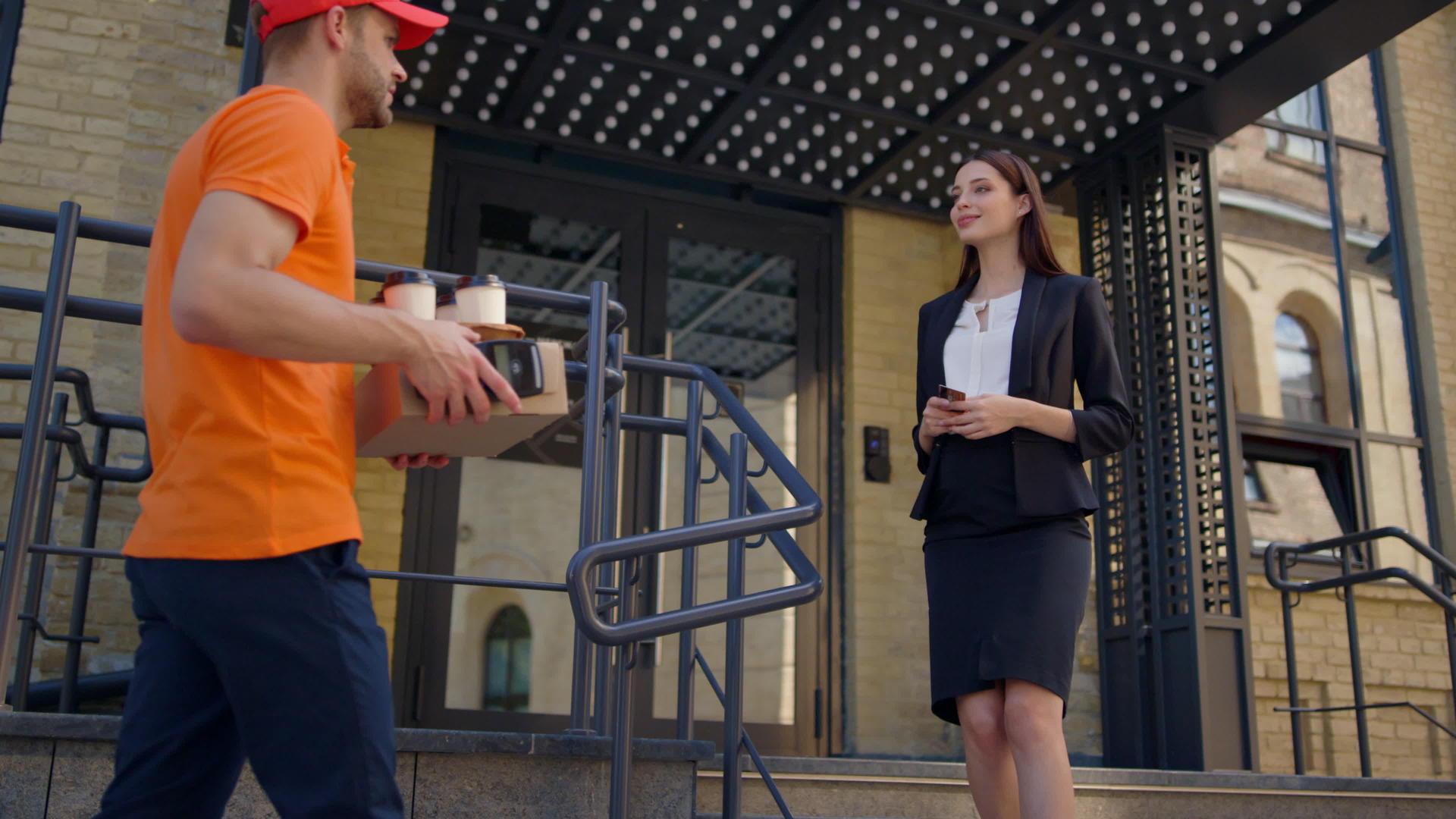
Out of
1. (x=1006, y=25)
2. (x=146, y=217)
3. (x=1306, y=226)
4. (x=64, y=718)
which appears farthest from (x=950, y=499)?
(x=1306, y=226)

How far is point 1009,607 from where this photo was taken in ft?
7.64

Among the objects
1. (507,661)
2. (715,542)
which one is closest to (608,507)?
(715,542)

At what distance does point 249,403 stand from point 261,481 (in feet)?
0.28

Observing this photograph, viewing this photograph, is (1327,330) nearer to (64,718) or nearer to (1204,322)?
(1204,322)

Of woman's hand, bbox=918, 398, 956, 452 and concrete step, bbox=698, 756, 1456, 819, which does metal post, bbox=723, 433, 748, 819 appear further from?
woman's hand, bbox=918, 398, 956, 452

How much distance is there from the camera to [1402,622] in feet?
27.0

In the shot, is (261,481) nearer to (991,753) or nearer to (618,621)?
(991,753)

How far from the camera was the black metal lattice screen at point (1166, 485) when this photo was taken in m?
5.99

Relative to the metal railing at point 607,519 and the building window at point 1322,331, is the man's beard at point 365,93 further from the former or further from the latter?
the building window at point 1322,331

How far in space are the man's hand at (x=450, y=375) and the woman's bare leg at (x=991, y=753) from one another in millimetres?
1264

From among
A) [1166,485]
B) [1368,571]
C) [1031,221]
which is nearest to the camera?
[1031,221]

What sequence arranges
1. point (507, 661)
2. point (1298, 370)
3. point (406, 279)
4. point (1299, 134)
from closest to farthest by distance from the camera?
Result: point (406, 279)
point (1298, 370)
point (1299, 134)
point (507, 661)

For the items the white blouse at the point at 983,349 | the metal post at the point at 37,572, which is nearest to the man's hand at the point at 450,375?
the white blouse at the point at 983,349

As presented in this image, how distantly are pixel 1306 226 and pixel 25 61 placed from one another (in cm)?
776
